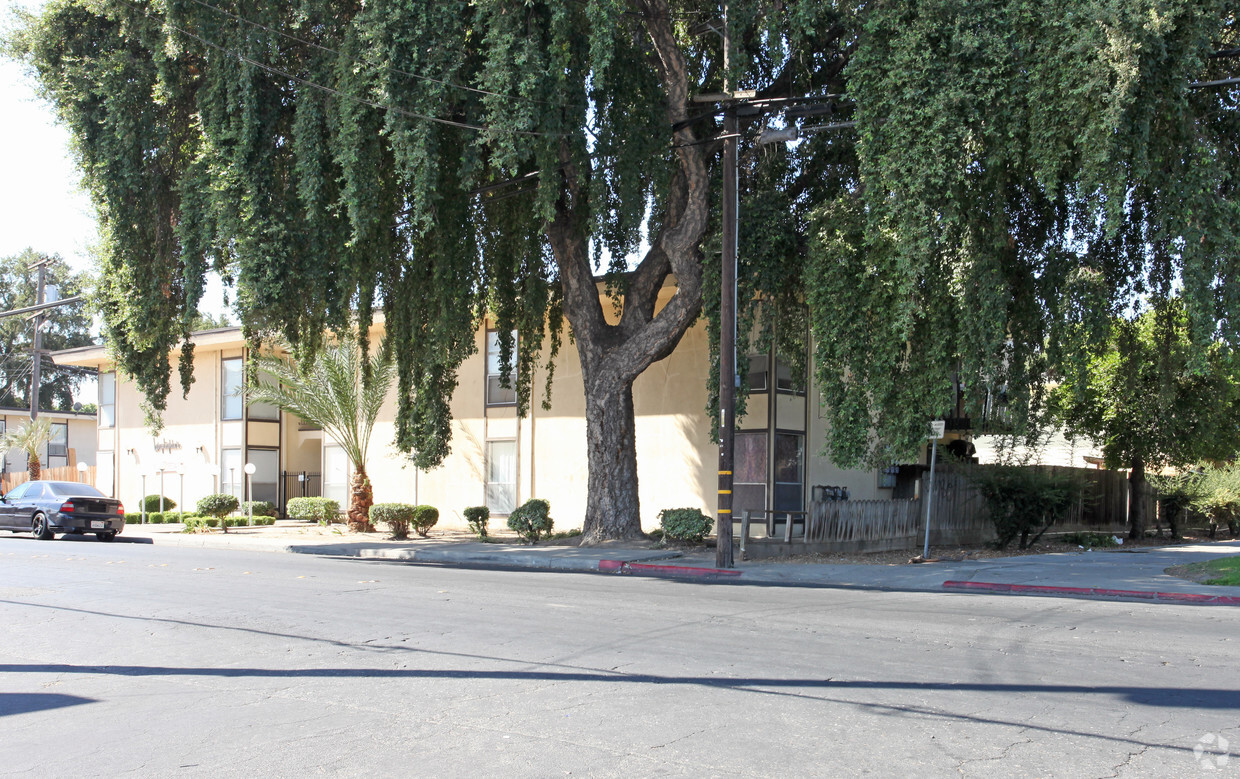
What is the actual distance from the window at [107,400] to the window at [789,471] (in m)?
29.7

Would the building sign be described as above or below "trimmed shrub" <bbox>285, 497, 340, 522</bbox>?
above

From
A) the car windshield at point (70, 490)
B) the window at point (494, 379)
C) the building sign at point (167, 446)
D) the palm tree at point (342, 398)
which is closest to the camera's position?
the car windshield at point (70, 490)

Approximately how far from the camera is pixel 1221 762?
220 inches

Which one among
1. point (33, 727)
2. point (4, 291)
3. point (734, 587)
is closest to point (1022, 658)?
point (734, 587)

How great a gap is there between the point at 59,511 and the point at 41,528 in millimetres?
824

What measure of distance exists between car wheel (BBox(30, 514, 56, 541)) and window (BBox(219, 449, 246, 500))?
10.9 meters

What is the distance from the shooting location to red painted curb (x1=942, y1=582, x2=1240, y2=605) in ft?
44.7

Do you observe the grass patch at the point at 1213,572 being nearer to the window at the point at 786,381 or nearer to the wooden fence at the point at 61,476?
the window at the point at 786,381

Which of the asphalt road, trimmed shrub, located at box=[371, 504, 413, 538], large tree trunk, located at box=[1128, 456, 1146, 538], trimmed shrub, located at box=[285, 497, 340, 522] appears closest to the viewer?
the asphalt road

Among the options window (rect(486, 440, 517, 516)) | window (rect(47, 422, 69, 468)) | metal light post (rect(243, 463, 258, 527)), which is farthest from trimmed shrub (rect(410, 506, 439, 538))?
window (rect(47, 422, 69, 468))

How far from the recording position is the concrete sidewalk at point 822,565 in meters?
15.5

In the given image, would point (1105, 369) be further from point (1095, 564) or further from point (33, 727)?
point (33, 727)

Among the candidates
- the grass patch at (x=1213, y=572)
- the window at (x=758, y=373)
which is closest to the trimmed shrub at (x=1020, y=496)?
the grass patch at (x=1213, y=572)

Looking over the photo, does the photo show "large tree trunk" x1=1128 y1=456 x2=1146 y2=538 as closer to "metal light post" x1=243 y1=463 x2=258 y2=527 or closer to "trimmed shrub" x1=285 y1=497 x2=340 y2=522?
"trimmed shrub" x1=285 y1=497 x2=340 y2=522
